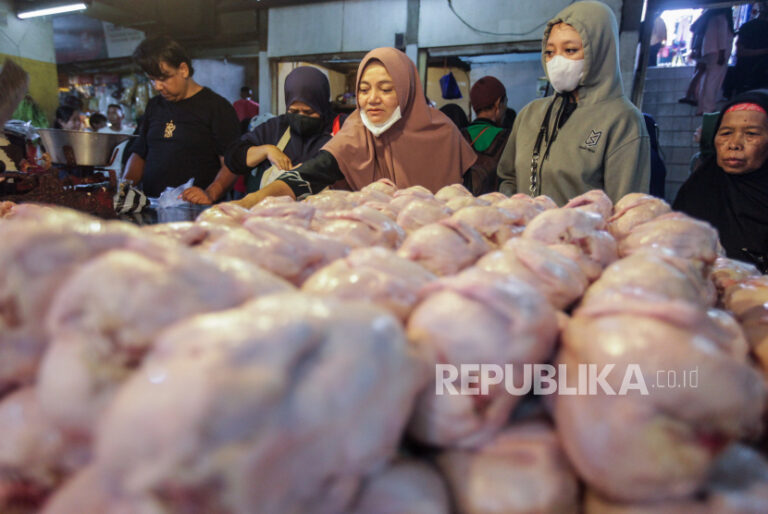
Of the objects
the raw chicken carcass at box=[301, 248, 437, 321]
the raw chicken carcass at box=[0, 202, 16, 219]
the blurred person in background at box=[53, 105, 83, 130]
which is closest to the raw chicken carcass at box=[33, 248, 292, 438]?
the raw chicken carcass at box=[301, 248, 437, 321]

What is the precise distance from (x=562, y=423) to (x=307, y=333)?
407mm

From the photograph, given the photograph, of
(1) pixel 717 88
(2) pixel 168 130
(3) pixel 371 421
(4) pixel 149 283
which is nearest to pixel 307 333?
(3) pixel 371 421

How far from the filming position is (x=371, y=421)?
1.88 ft

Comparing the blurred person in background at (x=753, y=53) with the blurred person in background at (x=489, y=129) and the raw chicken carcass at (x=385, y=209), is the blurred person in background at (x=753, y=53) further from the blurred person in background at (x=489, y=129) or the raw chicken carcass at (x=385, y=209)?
the raw chicken carcass at (x=385, y=209)

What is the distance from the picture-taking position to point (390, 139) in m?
3.01

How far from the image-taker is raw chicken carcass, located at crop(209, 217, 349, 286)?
944 millimetres

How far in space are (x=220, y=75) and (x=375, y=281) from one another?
1171cm

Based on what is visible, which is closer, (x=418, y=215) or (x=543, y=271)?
(x=543, y=271)

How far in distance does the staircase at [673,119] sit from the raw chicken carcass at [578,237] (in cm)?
679

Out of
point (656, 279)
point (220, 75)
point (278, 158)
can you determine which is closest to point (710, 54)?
point (278, 158)

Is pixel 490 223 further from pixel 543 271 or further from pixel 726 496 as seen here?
pixel 726 496

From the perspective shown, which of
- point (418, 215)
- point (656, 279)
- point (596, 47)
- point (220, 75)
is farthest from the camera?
point (220, 75)

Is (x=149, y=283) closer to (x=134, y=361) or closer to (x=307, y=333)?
(x=134, y=361)
